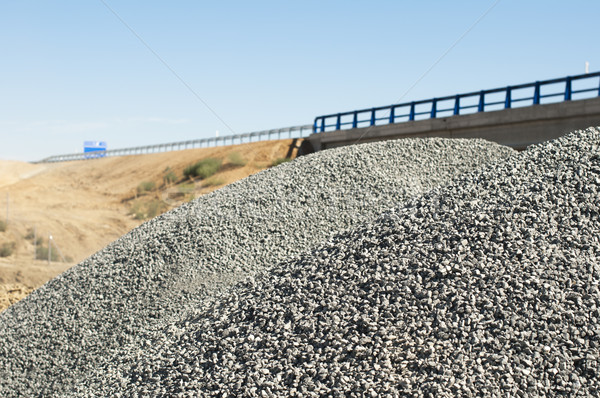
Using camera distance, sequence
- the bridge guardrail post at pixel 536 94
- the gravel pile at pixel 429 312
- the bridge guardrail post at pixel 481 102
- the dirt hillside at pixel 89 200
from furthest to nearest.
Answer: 1. the dirt hillside at pixel 89 200
2. the bridge guardrail post at pixel 481 102
3. the bridge guardrail post at pixel 536 94
4. the gravel pile at pixel 429 312

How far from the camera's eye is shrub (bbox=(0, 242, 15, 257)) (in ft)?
70.5

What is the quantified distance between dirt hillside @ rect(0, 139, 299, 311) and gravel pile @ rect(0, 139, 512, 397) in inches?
159

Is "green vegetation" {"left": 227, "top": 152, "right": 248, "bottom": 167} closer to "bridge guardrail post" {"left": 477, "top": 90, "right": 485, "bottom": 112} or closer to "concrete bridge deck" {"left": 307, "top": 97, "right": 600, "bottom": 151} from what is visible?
"concrete bridge deck" {"left": 307, "top": 97, "right": 600, "bottom": 151}

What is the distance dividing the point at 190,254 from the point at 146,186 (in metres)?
28.0

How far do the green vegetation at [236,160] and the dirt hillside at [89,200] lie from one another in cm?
6

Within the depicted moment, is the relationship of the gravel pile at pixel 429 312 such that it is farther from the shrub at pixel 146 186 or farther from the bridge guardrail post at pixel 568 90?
the shrub at pixel 146 186

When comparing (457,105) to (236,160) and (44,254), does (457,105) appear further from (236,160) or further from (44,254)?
(44,254)

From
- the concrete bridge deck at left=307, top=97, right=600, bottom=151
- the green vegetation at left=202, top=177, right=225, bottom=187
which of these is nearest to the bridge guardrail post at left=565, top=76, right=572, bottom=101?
the concrete bridge deck at left=307, top=97, right=600, bottom=151

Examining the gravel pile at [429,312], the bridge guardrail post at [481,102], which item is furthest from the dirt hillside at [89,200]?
the bridge guardrail post at [481,102]

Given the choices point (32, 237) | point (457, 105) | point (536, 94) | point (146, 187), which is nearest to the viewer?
point (536, 94)

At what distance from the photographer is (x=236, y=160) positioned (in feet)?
110

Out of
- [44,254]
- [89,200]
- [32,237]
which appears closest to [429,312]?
[44,254]

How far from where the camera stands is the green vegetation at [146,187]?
35281mm

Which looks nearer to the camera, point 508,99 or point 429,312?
point 429,312
